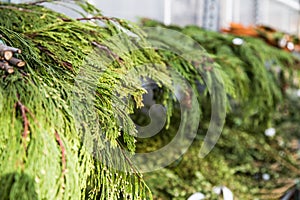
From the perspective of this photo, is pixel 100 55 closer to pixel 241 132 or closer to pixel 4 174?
pixel 4 174

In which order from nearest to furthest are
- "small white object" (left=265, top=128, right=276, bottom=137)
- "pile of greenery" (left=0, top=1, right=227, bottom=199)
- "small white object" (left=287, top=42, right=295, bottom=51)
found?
"pile of greenery" (left=0, top=1, right=227, bottom=199) → "small white object" (left=265, top=128, right=276, bottom=137) → "small white object" (left=287, top=42, right=295, bottom=51)

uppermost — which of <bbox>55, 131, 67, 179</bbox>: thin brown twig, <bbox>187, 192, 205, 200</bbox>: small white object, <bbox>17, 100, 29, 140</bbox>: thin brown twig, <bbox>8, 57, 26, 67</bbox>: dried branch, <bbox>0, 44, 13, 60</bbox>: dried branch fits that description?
<bbox>187, 192, 205, 200</bbox>: small white object

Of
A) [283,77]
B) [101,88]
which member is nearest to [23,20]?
[101,88]

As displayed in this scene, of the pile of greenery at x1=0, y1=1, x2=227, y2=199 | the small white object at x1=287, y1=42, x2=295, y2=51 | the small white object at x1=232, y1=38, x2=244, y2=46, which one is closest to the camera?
the pile of greenery at x1=0, y1=1, x2=227, y2=199

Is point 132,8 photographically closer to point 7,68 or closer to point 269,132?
point 269,132

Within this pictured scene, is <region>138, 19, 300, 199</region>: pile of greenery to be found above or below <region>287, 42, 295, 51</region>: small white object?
below

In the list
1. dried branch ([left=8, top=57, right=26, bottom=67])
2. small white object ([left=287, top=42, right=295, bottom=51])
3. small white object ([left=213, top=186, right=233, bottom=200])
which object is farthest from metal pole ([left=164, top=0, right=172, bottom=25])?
dried branch ([left=8, top=57, right=26, bottom=67])

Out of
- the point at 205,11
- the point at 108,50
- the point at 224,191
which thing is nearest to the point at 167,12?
the point at 205,11

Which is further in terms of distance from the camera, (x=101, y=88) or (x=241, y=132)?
(x=241, y=132)

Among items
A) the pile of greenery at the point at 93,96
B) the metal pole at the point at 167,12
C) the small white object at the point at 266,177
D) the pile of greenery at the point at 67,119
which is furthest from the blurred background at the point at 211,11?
the pile of greenery at the point at 67,119

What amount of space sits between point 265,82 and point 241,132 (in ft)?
2.64

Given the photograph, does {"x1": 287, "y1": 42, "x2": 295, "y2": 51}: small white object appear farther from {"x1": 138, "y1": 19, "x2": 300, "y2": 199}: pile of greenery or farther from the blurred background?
the blurred background

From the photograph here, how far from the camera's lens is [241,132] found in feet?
8.33

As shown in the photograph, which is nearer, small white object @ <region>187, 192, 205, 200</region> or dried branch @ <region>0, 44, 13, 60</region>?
dried branch @ <region>0, 44, 13, 60</region>
